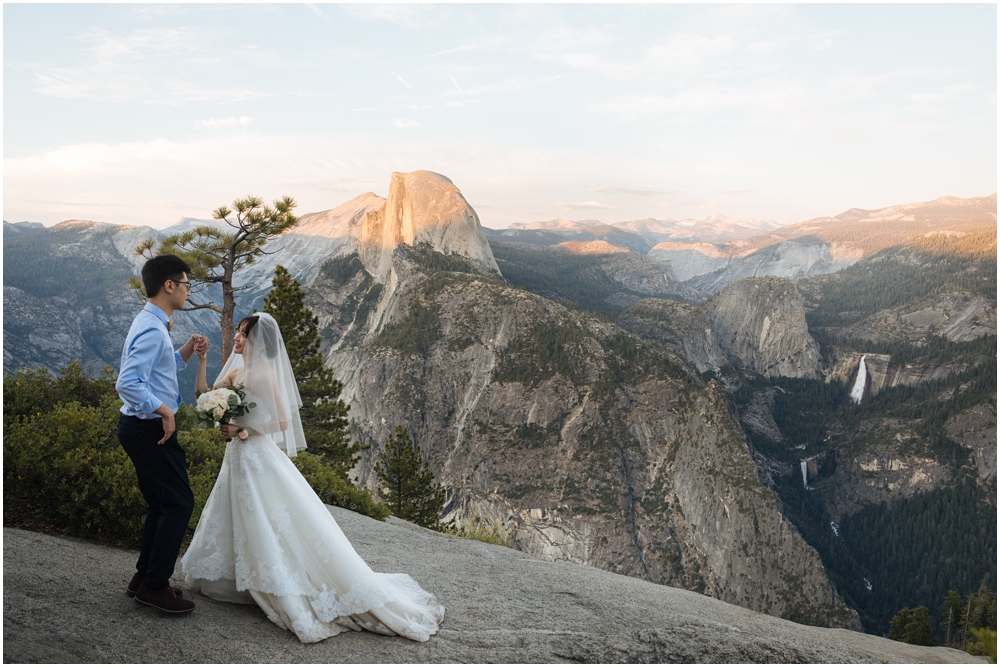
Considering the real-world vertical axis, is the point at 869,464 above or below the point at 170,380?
below

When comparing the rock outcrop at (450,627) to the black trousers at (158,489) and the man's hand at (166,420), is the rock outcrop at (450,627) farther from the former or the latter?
the man's hand at (166,420)

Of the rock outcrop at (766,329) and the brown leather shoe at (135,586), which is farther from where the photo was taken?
the rock outcrop at (766,329)

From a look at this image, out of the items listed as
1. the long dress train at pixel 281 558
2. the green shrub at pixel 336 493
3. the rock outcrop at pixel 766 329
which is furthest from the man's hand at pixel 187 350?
the rock outcrop at pixel 766 329

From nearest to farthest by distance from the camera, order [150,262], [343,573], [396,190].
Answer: [150,262] < [343,573] < [396,190]

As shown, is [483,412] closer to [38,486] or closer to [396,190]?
[396,190]

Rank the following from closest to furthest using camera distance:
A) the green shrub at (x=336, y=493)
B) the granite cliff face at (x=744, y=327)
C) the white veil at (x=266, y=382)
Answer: the white veil at (x=266, y=382) → the green shrub at (x=336, y=493) → the granite cliff face at (x=744, y=327)

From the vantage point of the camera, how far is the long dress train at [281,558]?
18.5 ft

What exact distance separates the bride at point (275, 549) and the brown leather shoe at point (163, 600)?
0.42 meters

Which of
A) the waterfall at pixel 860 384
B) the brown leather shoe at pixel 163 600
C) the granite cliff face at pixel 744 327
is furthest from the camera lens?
the waterfall at pixel 860 384

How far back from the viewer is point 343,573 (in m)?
5.75

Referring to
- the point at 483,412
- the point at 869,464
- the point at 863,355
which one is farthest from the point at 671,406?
the point at 863,355

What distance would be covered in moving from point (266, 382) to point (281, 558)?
1.69 meters

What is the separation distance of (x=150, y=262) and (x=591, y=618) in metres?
5.87

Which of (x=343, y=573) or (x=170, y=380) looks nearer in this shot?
(x=170, y=380)
